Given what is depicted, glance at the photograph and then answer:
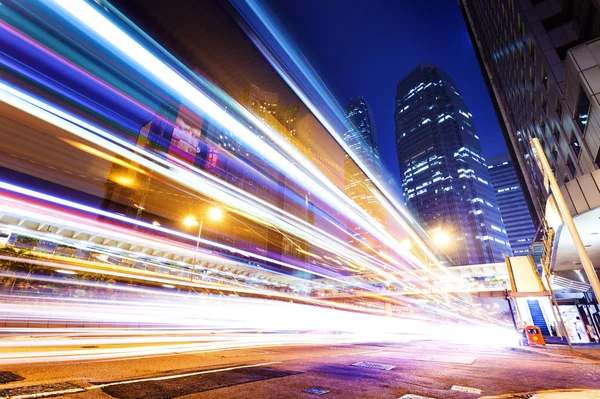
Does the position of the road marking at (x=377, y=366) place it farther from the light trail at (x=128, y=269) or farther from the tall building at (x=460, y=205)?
the tall building at (x=460, y=205)

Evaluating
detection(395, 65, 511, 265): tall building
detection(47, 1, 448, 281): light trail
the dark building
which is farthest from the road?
detection(395, 65, 511, 265): tall building

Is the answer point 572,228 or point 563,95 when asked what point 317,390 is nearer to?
point 572,228

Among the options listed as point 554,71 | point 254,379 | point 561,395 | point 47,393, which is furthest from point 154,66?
point 554,71

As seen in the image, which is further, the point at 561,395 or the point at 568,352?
the point at 568,352

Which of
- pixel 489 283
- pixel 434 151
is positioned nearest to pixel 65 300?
pixel 489 283

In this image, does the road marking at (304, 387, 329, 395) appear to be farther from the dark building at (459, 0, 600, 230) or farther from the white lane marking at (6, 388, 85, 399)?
the dark building at (459, 0, 600, 230)

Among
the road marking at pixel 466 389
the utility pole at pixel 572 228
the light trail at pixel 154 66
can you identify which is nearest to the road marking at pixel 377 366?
the road marking at pixel 466 389

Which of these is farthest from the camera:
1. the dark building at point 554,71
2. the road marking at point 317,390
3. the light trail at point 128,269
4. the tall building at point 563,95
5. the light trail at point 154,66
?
the dark building at point 554,71

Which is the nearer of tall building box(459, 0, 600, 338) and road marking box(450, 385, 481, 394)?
road marking box(450, 385, 481, 394)

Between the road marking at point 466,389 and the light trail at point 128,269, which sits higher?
the light trail at point 128,269

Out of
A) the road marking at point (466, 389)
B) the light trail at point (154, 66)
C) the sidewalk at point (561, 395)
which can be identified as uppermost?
the light trail at point (154, 66)

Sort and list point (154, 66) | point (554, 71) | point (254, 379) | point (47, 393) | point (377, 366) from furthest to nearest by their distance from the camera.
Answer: point (554, 71) → point (154, 66) → point (377, 366) → point (254, 379) → point (47, 393)

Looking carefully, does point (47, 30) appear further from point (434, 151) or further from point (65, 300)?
point (434, 151)

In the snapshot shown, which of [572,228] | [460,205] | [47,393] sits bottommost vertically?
[47,393]
